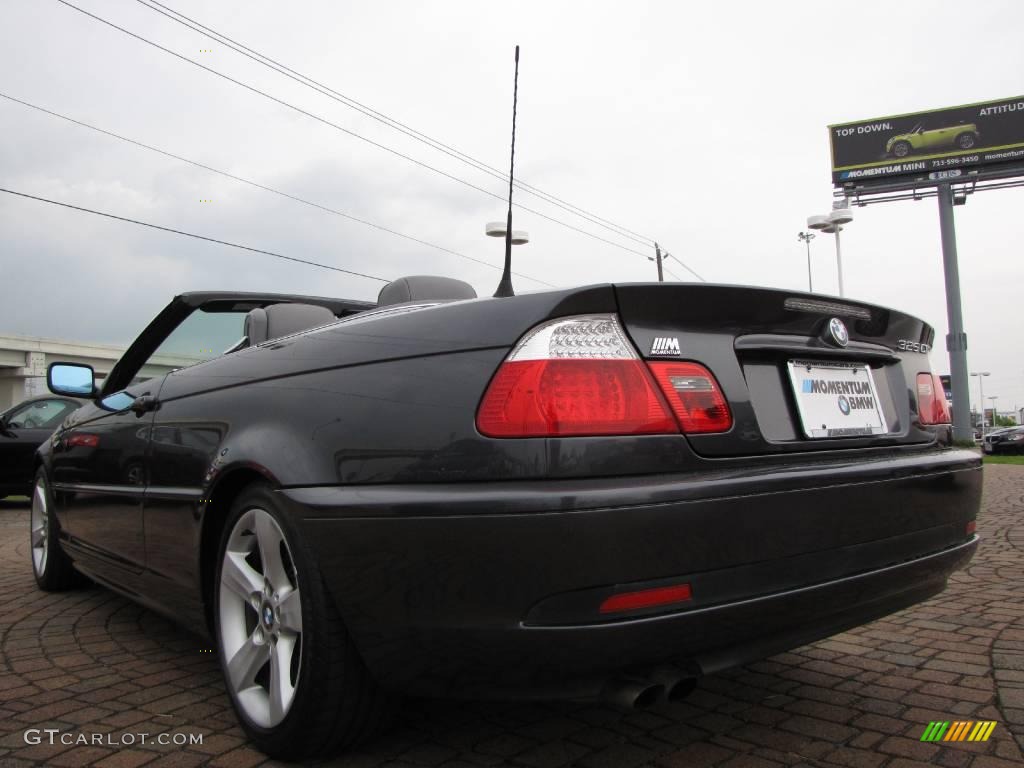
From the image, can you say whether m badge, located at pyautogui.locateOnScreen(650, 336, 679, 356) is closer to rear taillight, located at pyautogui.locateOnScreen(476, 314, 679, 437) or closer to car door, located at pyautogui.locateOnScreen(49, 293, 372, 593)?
rear taillight, located at pyautogui.locateOnScreen(476, 314, 679, 437)

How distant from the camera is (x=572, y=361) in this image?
174 cm

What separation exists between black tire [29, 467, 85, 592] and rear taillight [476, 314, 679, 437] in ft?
10.9

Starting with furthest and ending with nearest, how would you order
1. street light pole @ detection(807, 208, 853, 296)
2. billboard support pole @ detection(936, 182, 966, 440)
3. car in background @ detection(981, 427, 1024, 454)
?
billboard support pole @ detection(936, 182, 966, 440), car in background @ detection(981, 427, 1024, 454), street light pole @ detection(807, 208, 853, 296)

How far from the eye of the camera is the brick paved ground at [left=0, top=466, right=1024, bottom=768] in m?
2.08

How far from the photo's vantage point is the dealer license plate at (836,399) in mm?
2053

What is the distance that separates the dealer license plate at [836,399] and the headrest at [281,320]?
5.04 ft

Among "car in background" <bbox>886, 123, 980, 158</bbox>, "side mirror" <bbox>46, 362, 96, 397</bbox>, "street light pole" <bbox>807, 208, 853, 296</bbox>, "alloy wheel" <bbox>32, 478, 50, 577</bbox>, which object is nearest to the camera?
"side mirror" <bbox>46, 362, 96, 397</bbox>

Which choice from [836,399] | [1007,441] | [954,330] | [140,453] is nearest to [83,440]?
[140,453]

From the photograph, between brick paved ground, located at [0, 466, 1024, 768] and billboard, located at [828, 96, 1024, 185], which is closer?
brick paved ground, located at [0, 466, 1024, 768]

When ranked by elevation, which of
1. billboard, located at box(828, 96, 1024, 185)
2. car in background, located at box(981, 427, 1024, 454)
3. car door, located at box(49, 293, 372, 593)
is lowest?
car door, located at box(49, 293, 372, 593)

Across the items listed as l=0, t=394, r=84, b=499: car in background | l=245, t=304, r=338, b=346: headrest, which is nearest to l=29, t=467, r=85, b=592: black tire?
l=245, t=304, r=338, b=346: headrest

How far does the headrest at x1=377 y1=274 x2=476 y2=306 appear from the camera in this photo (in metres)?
2.90

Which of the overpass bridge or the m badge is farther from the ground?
the overpass bridge

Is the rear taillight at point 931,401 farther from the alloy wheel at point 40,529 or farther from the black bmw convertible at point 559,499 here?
the alloy wheel at point 40,529
